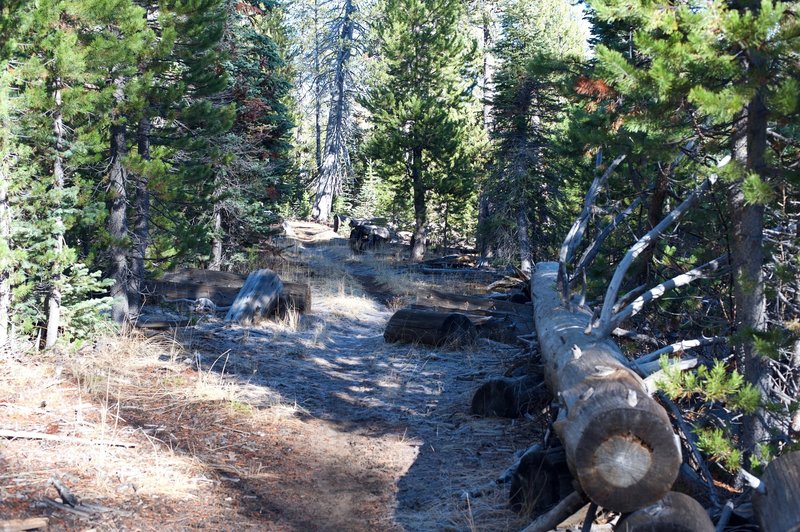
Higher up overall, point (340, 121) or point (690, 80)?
point (340, 121)

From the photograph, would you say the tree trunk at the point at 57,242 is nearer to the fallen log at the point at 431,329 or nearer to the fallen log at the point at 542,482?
the fallen log at the point at 431,329

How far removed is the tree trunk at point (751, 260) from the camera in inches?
176

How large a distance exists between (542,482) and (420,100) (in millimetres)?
18836

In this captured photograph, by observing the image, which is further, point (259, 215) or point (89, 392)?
point (259, 215)

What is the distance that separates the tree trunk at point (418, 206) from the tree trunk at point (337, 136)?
9.36 metres

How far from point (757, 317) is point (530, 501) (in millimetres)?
2115

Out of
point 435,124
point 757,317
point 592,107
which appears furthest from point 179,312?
point 435,124

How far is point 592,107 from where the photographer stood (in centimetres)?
783

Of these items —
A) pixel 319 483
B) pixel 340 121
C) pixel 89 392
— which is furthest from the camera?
pixel 340 121

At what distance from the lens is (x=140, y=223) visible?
10.9 m

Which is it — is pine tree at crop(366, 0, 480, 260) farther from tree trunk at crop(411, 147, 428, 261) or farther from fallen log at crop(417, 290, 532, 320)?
fallen log at crop(417, 290, 532, 320)

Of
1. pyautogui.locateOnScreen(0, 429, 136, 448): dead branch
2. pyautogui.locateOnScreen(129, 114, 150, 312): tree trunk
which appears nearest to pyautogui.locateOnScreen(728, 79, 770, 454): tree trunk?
pyautogui.locateOnScreen(0, 429, 136, 448): dead branch

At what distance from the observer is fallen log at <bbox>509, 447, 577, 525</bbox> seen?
5000mm

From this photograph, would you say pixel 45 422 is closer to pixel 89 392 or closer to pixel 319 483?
pixel 89 392
